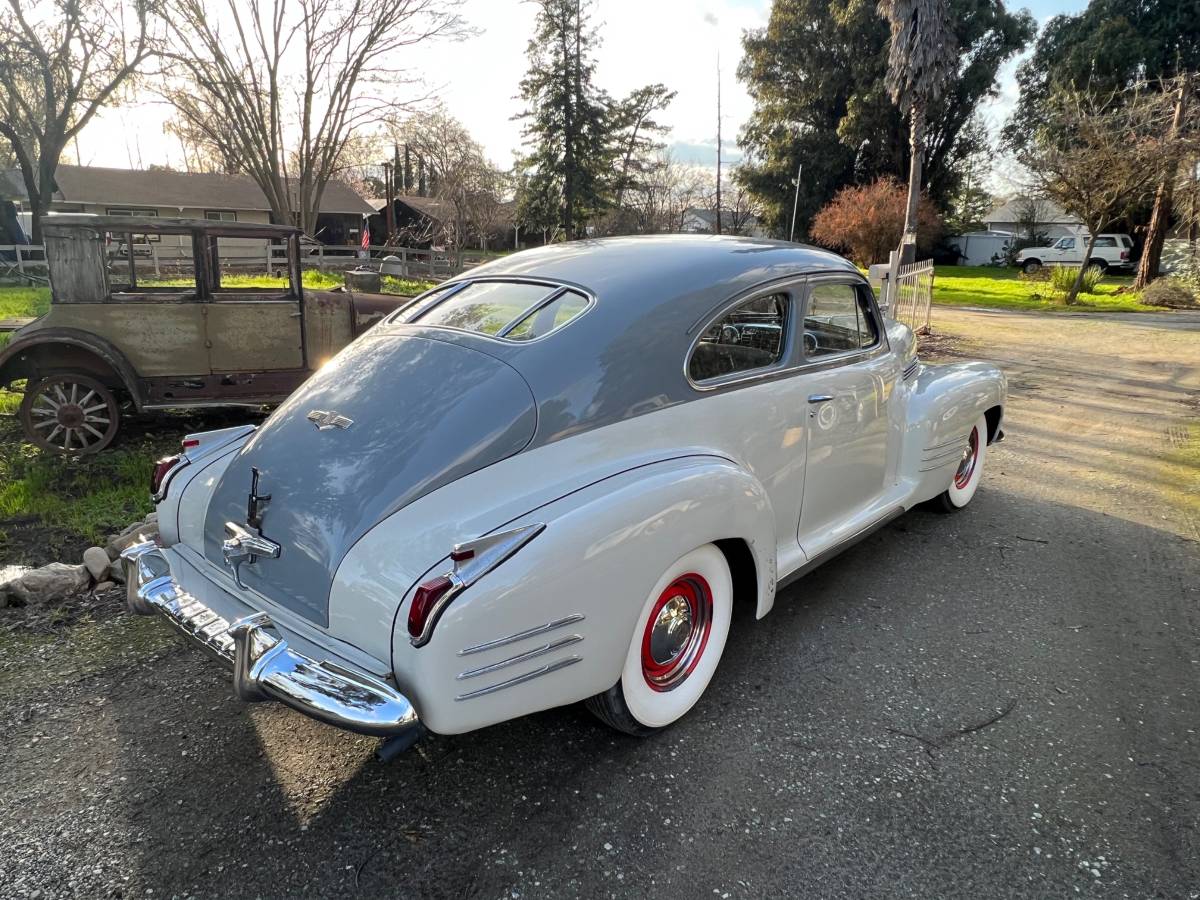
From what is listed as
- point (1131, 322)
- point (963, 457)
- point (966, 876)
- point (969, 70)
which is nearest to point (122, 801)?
point (966, 876)

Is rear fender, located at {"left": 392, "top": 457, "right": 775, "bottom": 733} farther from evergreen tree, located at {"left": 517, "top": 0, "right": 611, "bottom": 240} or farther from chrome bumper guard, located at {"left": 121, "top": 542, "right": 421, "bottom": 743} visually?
evergreen tree, located at {"left": 517, "top": 0, "right": 611, "bottom": 240}

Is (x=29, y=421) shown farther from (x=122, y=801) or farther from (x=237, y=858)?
(x=237, y=858)

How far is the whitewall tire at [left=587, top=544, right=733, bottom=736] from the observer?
2572 mm

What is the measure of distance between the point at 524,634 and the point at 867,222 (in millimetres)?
28139

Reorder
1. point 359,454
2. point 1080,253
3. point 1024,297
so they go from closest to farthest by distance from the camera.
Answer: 1. point 359,454
2. point 1024,297
3. point 1080,253

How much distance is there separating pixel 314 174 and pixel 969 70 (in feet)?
95.0

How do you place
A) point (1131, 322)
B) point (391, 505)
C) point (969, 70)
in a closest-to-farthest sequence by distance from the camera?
point (391, 505) → point (1131, 322) → point (969, 70)

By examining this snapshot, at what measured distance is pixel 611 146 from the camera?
36.3m

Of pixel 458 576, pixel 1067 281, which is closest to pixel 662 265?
pixel 458 576

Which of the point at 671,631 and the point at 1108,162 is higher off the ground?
the point at 1108,162

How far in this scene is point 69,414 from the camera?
6.18 metres

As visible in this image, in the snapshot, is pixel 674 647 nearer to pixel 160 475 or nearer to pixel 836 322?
pixel 836 322

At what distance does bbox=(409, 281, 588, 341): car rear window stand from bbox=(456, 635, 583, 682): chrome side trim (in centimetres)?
113

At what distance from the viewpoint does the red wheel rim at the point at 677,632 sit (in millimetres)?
2715
